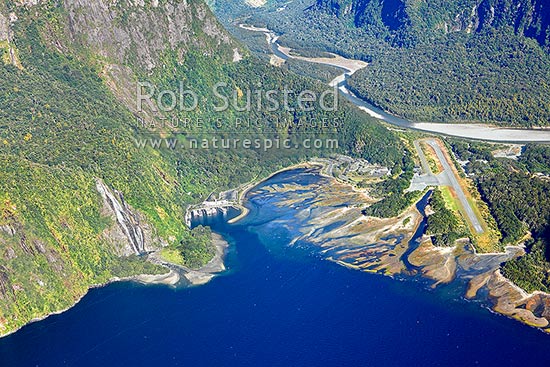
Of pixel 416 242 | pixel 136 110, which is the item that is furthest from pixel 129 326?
pixel 136 110

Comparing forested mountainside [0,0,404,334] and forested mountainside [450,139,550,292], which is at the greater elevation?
forested mountainside [0,0,404,334]

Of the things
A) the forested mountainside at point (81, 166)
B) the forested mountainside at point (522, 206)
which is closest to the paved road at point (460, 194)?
the forested mountainside at point (522, 206)

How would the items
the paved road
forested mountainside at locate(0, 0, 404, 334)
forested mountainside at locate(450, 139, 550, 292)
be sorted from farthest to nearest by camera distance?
the paved road
forested mountainside at locate(450, 139, 550, 292)
forested mountainside at locate(0, 0, 404, 334)

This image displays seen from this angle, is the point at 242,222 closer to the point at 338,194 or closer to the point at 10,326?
the point at 338,194

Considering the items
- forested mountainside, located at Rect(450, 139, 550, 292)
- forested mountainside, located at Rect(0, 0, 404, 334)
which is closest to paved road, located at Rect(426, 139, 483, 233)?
forested mountainside, located at Rect(450, 139, 550, 292)

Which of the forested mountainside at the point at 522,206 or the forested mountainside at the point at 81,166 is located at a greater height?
the forested mountainside at the point at 81,166

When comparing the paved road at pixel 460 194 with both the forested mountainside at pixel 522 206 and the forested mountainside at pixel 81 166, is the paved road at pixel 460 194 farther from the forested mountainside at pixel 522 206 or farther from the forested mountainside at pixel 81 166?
the forested mountainside at pixel 81 166

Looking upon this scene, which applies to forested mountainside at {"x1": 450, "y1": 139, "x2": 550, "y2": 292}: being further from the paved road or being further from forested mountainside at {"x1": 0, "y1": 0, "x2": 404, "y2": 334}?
forested mountainside at {"x1": 0, "y1": 0, "x2": 404, "y2": 334}

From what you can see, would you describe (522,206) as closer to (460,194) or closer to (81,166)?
(460,194)
